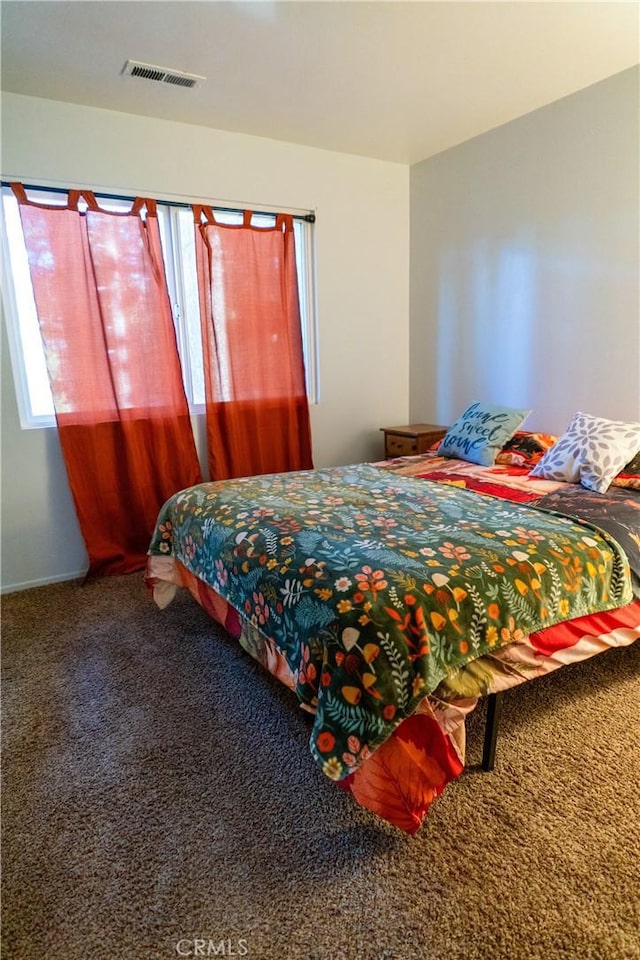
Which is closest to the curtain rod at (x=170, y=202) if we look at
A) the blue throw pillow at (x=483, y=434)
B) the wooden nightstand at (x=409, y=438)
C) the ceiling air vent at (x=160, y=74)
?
the ceiling air vent at (x=160, y=74)

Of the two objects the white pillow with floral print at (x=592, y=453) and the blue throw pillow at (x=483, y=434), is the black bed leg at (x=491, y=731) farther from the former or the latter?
the blue throw pillow at (x=483, y=434)

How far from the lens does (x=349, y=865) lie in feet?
4.42

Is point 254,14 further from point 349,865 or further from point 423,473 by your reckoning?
point 349,865

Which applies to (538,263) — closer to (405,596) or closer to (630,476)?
(630,476)

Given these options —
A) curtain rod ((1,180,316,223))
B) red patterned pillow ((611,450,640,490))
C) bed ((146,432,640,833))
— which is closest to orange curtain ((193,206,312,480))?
curtain rod ((1,180,316,223))

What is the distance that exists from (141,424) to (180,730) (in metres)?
1.90

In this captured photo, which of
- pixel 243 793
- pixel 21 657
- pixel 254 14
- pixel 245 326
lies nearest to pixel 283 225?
pixel 245 326

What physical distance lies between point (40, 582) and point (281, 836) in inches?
91.1

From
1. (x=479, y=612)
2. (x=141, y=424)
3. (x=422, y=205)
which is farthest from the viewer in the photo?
(x=422, y=205)

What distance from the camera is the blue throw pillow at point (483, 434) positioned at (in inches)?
118

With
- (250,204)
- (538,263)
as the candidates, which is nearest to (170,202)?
(250,204)

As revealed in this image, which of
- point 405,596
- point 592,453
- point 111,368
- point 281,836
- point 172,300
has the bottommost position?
point 281,836

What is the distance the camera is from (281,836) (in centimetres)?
144

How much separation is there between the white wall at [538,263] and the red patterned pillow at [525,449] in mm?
276
